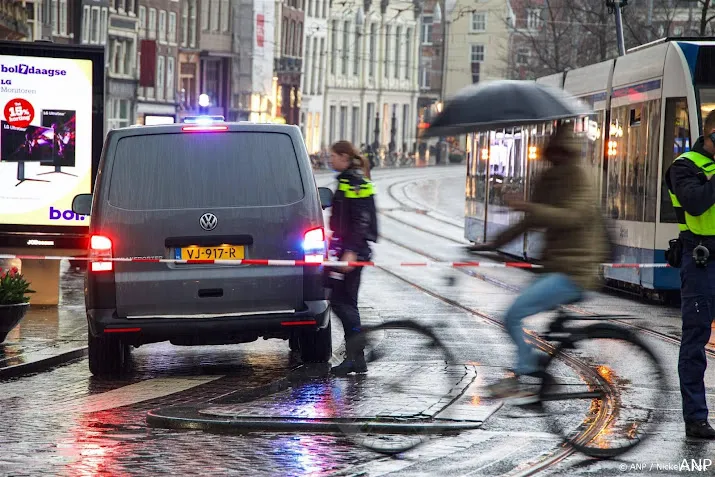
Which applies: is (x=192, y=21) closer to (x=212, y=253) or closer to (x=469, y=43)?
(x=469, y=43)

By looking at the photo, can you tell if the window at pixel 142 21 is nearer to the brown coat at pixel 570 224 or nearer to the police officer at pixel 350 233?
the police officer at pixel 350 233

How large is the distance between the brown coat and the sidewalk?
503cm

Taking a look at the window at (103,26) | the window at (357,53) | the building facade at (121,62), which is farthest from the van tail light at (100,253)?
the window at (357,53)

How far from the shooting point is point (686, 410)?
902 cm

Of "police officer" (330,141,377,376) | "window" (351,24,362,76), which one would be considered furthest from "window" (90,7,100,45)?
"police officer" (330,141,377,376)

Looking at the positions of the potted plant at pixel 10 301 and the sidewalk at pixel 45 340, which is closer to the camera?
the sidewalk at pixel 45 340

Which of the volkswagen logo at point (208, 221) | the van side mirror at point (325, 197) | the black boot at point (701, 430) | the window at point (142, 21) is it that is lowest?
the black boot at point (701, 430)

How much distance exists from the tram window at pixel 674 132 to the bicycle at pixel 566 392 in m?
9.24

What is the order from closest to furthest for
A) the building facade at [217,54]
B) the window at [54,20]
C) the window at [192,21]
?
the window at [54,20]
the window at [192,21]
the building facade at [217,54]

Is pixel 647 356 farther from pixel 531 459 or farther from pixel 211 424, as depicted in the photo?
pixel 211 424

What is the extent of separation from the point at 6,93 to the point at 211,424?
8563mm

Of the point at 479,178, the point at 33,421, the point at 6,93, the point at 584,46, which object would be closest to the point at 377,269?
the point at 479,178

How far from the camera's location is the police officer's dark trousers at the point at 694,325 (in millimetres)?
8961

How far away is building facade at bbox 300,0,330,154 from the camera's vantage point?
10612cm
